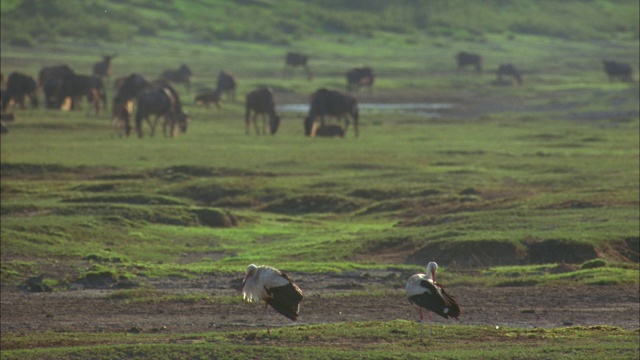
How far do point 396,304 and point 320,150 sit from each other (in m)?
23.9

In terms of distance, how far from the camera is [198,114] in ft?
191

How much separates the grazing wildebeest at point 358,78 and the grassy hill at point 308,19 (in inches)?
993

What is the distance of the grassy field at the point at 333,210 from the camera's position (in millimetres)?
15648

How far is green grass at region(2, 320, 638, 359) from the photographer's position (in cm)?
1410

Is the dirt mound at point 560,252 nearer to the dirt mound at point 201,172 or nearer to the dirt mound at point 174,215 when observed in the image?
the dirt mound at point 174,215

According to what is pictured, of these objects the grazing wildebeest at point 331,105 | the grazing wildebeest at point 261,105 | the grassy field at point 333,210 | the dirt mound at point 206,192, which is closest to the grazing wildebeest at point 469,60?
the grassy field at point 333,210

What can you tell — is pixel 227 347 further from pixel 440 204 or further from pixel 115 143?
pixel 115 143

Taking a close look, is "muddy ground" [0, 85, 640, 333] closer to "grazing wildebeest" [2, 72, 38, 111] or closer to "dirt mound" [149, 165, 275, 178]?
"dirt mound" [149, 165, 275, 178]

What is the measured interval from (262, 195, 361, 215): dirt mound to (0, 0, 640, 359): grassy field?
49 mm

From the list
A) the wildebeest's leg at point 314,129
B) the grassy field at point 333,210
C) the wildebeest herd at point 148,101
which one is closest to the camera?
the grassy field at point 333,210

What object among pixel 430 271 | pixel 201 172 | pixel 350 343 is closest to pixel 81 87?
pixel 201 172

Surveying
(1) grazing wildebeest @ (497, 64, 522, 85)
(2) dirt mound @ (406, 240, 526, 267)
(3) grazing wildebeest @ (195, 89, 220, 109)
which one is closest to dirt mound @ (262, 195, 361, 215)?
(2) dirt mound @ (406, 240, 526, 267)

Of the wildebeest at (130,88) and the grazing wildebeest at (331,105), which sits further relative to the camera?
the wildebeest at (130,88)

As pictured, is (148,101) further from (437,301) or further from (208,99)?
(437,301)
